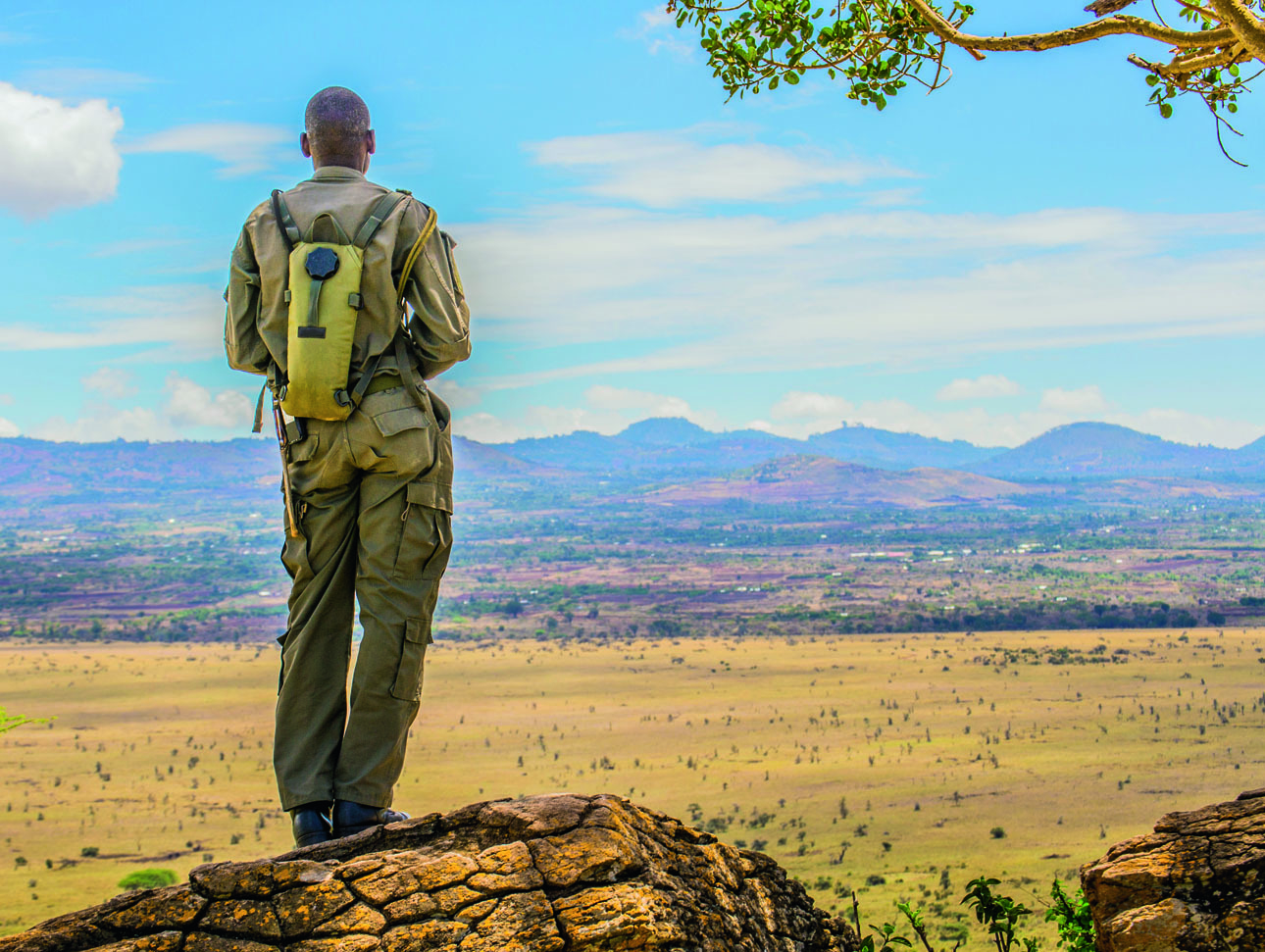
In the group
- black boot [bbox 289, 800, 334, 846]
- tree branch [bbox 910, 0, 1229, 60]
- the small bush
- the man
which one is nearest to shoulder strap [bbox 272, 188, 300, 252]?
the man

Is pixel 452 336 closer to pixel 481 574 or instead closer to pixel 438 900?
pixel 438 900

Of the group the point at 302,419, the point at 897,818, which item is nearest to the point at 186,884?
the point at 302,419

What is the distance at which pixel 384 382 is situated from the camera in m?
4.32

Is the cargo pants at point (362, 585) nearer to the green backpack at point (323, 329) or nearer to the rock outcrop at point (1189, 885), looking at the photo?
the green backpack at point (323, 329)

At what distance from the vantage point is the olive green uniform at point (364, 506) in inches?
169

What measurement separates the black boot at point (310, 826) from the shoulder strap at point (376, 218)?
2.21 m

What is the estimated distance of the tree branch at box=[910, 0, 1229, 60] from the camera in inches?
192

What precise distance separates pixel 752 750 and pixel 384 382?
40.9 metres

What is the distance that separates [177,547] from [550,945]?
167606 mm

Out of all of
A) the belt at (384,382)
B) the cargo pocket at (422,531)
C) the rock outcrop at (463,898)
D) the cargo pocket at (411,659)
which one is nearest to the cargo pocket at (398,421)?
Result: the belt at (384,382)

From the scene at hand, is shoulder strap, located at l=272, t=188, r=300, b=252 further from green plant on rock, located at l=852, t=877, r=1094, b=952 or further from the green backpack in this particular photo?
green plant on rock, located at l=852, t=877, r=1094, b=952

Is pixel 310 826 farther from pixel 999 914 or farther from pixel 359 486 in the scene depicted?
pixel 999 914

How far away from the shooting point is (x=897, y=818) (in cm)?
3262

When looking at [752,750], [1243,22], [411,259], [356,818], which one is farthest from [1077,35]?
[752,750]
